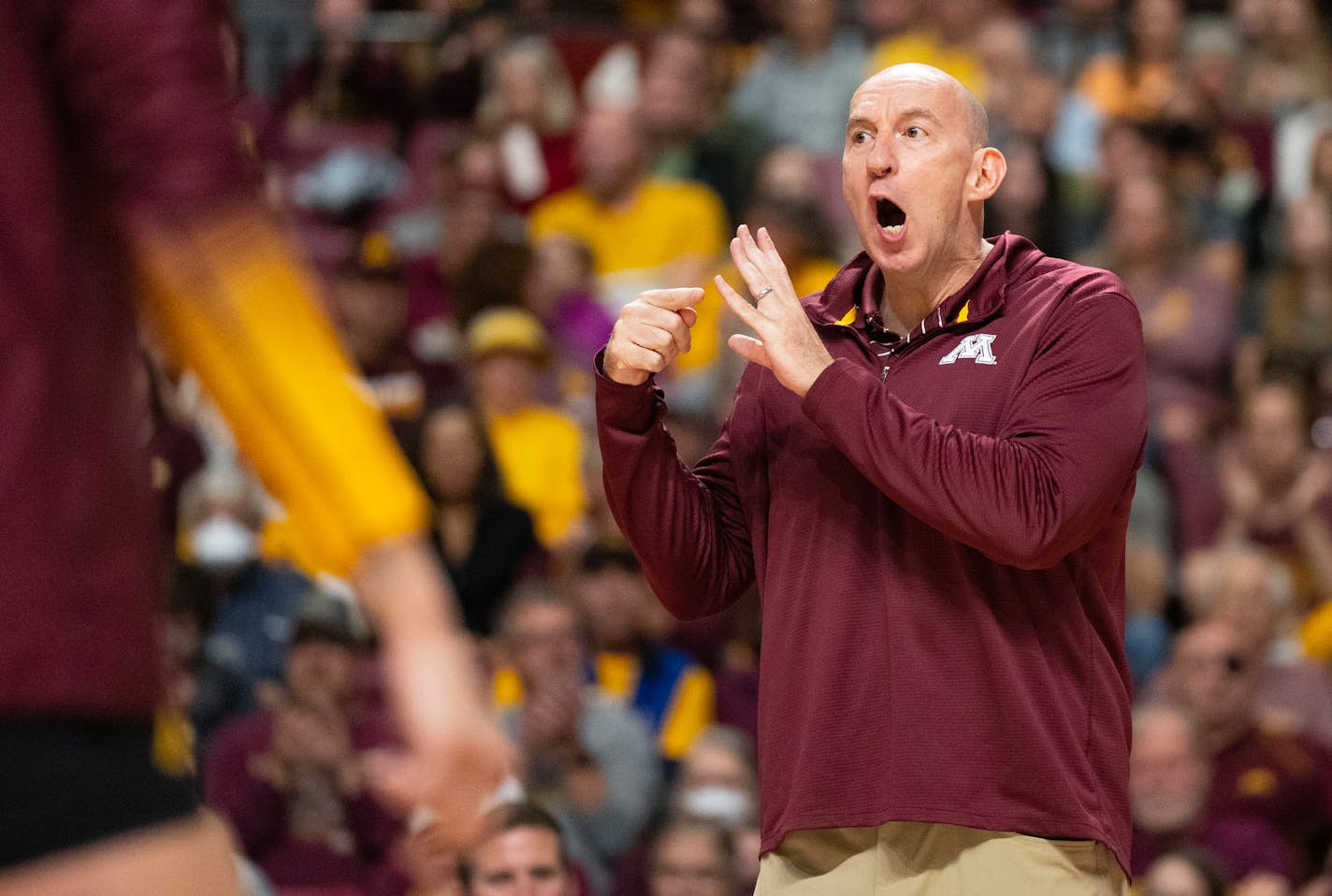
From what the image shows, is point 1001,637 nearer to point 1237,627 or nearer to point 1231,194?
point 1237,627

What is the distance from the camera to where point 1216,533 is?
7.89 m

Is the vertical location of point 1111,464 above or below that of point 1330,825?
above

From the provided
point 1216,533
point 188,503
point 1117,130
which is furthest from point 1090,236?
point 188,503

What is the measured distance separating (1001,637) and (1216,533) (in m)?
5.04

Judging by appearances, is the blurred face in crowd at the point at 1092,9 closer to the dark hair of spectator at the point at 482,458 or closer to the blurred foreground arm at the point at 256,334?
the dark hair of spectator at the point at 482,458

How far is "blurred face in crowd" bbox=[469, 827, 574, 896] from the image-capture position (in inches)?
228

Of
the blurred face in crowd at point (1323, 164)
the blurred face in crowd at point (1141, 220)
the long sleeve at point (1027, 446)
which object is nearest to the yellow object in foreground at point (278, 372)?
the long sleeve at point (1027, 446)

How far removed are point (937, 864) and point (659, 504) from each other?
82cm

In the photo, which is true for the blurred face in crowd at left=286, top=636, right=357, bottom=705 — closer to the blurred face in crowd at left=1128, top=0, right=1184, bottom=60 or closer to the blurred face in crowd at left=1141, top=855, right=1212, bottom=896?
the blurred face in crowd at left=1141, top=855, right=1212, bottom=896

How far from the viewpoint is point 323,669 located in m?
7.04

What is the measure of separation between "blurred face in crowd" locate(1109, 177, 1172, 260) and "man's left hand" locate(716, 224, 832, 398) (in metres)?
5.73

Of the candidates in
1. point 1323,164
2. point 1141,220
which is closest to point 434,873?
point 1141,220

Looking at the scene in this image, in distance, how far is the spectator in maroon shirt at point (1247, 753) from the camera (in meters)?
6.41

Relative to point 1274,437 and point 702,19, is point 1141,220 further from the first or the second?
point 702,19
